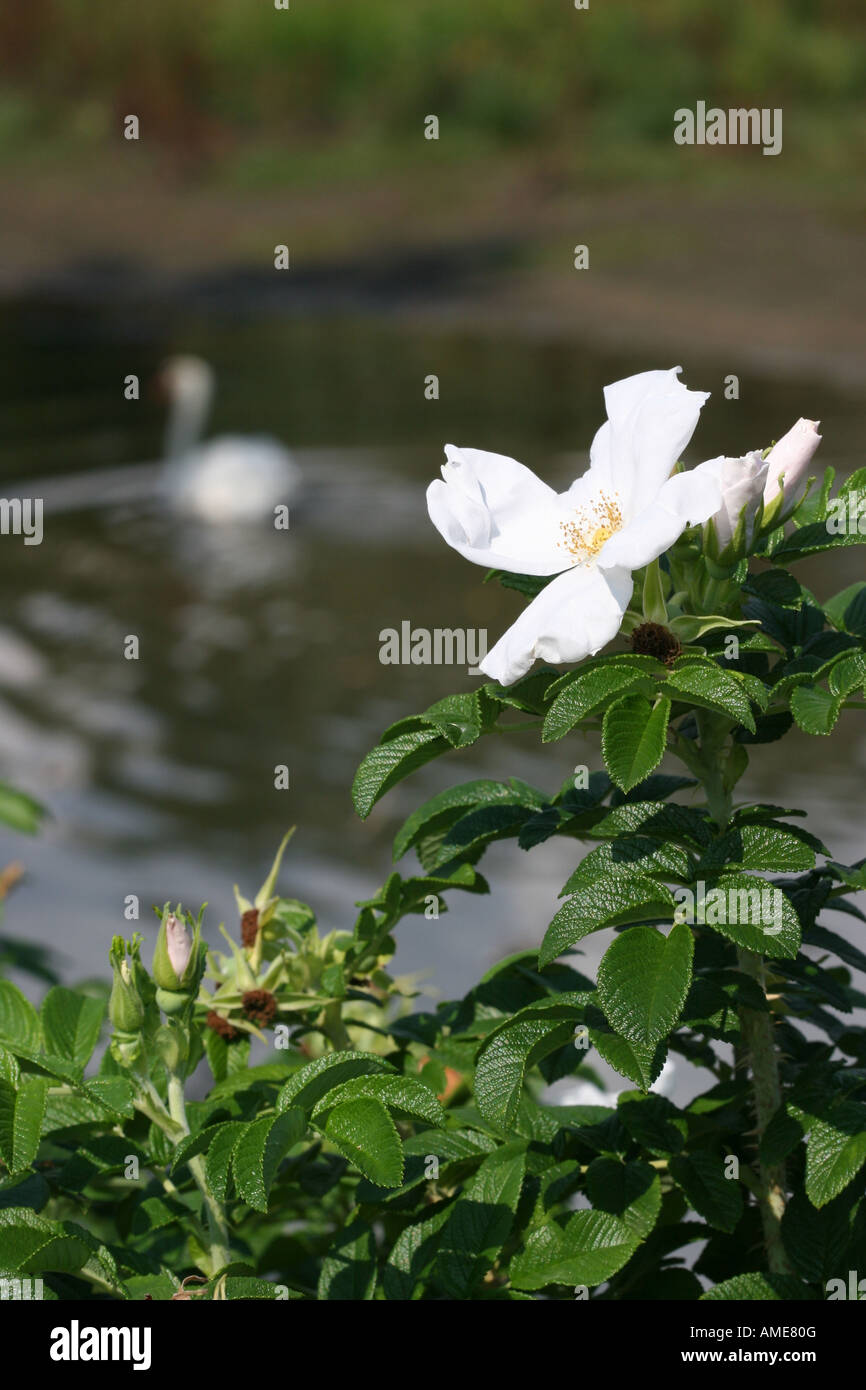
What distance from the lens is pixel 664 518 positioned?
802 mm

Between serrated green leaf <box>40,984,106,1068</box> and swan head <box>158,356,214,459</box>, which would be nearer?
serrated green leaf <box>40,984,106,1068</box>

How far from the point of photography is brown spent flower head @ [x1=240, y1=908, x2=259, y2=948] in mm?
1025

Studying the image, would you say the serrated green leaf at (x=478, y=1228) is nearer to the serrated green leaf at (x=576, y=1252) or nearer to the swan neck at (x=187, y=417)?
the serrated green leaf at (x=576, y=1252)

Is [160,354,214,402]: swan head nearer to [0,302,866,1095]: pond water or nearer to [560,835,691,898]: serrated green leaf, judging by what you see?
[0,302,866,1095]: pond water

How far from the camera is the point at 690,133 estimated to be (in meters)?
10.1

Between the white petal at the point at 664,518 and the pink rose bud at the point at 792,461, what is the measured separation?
0.08 m

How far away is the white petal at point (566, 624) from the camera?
0.83m

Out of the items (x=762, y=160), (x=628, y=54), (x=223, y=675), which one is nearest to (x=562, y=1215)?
(x=223, y=675)

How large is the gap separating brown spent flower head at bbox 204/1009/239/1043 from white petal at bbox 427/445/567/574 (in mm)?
332

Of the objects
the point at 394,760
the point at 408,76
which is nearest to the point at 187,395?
the point at 394,760

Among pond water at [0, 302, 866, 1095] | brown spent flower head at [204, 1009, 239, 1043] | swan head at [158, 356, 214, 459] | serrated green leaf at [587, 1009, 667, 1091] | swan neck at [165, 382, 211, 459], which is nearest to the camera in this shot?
serrated green leaf at [587, 1009, 667, 1091]

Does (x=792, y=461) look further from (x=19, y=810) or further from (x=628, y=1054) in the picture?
(x=19, y=810)

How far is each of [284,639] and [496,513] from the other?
3690mm

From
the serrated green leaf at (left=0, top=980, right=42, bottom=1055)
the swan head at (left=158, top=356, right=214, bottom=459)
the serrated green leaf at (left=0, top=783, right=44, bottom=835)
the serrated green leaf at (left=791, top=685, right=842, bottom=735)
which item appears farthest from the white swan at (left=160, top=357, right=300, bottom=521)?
the serrated green leaf at (left=791, top=685, right=842, bottom=735)
